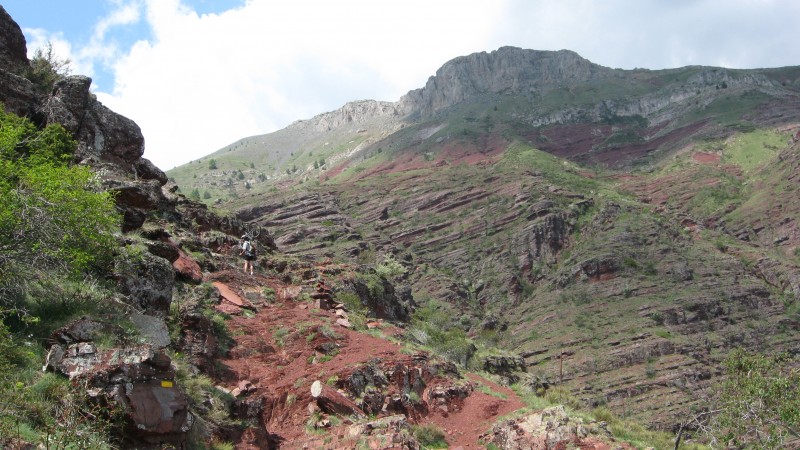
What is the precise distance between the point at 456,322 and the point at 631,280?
23.7m

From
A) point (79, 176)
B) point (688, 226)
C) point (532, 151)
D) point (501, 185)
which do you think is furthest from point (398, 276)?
point (79, 176)

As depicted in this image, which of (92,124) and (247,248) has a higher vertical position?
(92,124)

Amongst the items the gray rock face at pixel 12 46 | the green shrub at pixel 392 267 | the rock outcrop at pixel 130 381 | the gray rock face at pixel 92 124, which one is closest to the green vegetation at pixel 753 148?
the green shrub at pixel 392 267

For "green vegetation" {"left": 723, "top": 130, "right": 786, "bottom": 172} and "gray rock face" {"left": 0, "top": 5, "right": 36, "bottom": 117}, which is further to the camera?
"green vegetation" {"left": 723, "top": 130, "right": 786, "bottom": 172}

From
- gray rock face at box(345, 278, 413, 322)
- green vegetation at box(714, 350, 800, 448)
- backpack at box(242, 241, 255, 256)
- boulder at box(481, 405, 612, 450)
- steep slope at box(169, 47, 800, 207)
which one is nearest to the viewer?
green vegetation at box(714, 350, 800, 448)

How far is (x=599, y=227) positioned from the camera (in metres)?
92.2

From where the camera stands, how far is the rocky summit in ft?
39.1

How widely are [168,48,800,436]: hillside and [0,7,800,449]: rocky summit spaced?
0.42 metres

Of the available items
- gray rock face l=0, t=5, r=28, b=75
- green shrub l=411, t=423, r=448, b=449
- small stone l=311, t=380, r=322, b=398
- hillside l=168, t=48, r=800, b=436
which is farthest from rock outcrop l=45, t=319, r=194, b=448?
hillside l=168, t=48, r=800, b=436

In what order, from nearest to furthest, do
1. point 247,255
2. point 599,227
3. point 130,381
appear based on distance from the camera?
point 130,381 → point 247,255 → point 599,227

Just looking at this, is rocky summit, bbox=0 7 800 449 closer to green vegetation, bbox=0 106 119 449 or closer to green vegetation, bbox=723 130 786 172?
green vegetation, bbox=0 106 119 449

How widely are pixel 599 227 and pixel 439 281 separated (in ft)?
85.7

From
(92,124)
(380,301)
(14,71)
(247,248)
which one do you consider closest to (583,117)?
(380,301)

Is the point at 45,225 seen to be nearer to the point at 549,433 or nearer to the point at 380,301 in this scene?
the point at 549,433
